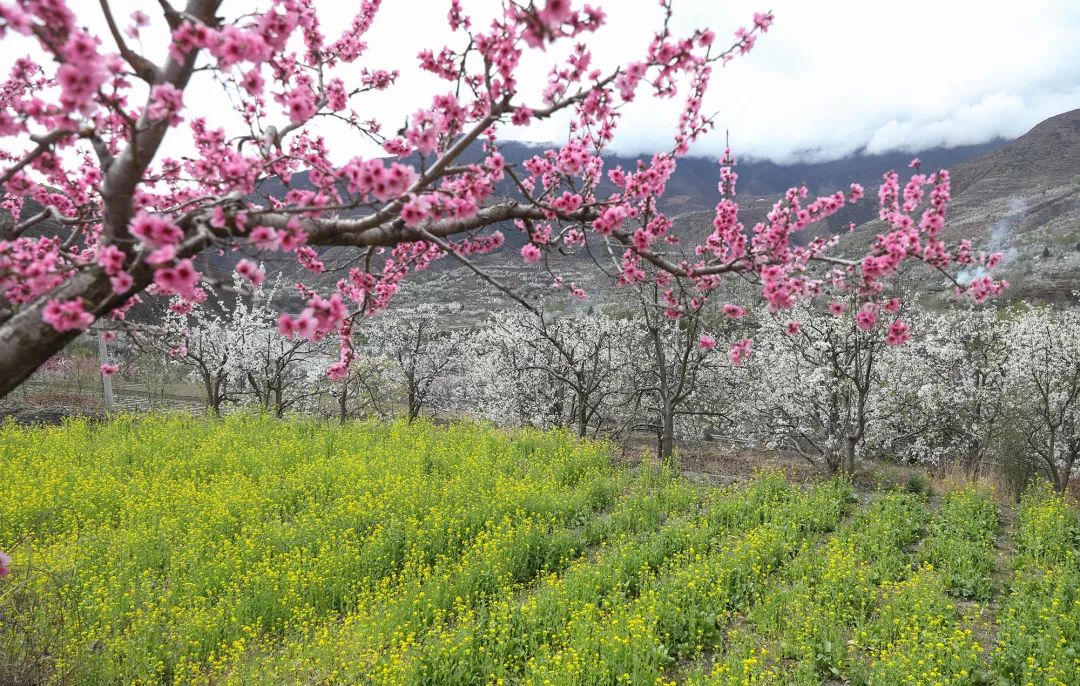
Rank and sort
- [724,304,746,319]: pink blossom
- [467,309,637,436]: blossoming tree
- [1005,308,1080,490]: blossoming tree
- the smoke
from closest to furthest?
[724,304,746,319]: pink blossom, [1005,308,1080,490]: blossoming tree, [467,309,637,436]: blossoming tree, the smoke

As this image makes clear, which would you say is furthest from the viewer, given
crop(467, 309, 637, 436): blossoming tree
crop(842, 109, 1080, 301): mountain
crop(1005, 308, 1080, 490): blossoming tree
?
crop(842, 109, 1080, 301): mountain

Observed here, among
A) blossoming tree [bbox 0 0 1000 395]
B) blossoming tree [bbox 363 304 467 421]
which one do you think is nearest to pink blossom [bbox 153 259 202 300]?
blossoming tree [bbox 0 0 1000 395]

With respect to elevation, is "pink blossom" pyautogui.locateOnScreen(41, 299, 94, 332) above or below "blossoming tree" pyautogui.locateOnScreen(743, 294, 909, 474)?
above

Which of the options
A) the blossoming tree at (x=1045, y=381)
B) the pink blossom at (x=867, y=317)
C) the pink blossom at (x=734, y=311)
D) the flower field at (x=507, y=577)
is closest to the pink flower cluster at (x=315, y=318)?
the pink blossom at (x=734, y=311)

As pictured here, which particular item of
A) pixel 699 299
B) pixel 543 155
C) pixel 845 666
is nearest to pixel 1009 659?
pixel 845 666

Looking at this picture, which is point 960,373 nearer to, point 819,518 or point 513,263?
point 819,518

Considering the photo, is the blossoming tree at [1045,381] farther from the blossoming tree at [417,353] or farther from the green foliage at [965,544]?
the blossoming tree at [417,353]

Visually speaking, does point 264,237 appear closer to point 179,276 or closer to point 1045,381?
point 179,276

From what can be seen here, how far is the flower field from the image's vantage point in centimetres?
486

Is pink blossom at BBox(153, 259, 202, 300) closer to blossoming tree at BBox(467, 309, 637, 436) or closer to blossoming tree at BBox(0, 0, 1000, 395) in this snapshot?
blossoming tree at BBox(0, 0, 1000, 395)

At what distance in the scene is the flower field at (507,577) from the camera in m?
4.86

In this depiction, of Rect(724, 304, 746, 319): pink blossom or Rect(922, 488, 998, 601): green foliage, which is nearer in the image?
Rect(724, 304, 746, 319): pink blossom

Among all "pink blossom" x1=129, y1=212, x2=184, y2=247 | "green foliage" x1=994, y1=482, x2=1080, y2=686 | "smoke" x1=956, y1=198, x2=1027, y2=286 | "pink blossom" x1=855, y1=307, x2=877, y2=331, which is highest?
"smoke" x1=956, y1=198, x2=1027, y2=286

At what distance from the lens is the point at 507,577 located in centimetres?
654
